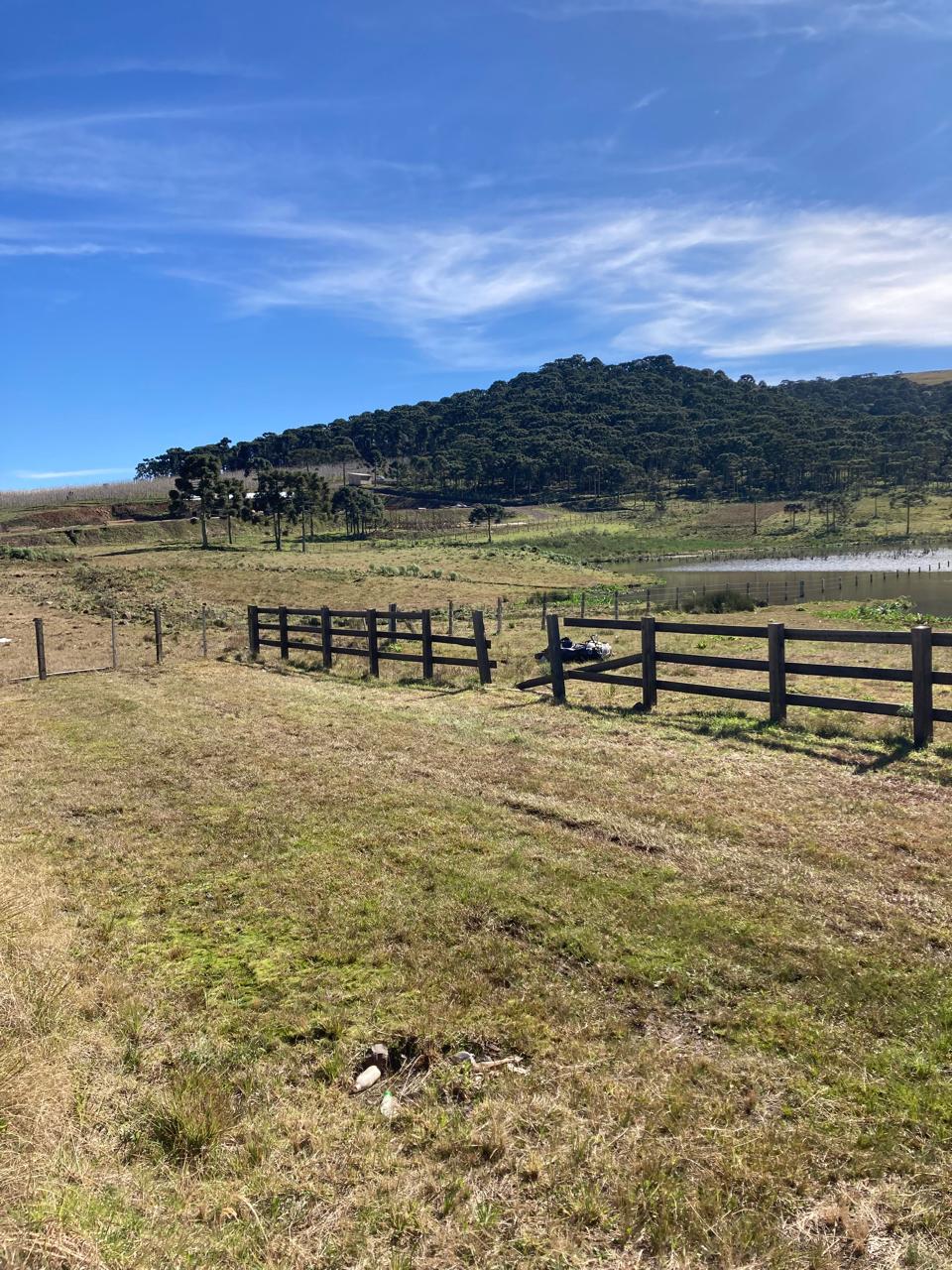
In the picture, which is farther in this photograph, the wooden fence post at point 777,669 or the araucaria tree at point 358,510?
the araucaria tree at point 358,510

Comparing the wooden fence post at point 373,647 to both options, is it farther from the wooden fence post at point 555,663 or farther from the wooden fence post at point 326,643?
the wooden fence post at point 555,663

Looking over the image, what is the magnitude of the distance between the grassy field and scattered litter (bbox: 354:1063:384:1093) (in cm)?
7

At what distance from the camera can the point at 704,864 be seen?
5824mm

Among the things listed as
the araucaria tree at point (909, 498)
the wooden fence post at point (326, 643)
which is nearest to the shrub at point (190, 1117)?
the wooden fence post at point (326, 643)

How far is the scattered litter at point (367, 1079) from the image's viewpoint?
356 cm

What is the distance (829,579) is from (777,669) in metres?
50.9

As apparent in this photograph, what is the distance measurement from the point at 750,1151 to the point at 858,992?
1.45 metres

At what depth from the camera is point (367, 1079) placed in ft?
11.8

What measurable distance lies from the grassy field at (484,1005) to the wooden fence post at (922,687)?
357 mm

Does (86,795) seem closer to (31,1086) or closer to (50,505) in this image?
(31,1086)

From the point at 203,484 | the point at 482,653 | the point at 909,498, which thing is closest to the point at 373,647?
the point at 482,653

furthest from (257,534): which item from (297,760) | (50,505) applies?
(297,760)

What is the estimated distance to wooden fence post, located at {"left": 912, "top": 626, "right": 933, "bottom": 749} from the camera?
8.72m

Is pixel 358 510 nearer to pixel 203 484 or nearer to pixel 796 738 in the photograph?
pixel 203 484
